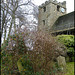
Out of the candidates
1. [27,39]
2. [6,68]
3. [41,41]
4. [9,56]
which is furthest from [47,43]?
[6,68]

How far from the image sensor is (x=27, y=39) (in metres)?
4.88

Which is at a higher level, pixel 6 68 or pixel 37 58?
pixel 37 58

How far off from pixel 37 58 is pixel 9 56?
167 cm

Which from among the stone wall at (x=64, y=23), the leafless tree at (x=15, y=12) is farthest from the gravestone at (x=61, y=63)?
the stone wall at (x=64, y=23)

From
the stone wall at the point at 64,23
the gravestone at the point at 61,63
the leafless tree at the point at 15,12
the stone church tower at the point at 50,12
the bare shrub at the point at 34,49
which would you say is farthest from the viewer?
the stone church tower at the point at 50,12

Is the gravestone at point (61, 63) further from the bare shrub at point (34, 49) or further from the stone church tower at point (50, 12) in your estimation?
the stone church tower at point (50, 12)

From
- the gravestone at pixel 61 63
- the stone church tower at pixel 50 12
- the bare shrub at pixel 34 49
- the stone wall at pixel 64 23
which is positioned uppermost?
the stone church tower at pixel 50 12

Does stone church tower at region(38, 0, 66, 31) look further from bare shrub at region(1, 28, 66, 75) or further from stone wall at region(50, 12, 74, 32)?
bare shrub at region(1, 28, 66, 75)

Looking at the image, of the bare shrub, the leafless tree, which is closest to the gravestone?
the bare shrub

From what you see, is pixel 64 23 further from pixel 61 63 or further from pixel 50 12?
pixel 61 63

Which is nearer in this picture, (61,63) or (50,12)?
(61,63)

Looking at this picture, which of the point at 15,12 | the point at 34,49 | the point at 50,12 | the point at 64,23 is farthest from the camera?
the point at 50,12

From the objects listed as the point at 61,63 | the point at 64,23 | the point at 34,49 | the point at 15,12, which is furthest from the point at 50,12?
the point at 34,49

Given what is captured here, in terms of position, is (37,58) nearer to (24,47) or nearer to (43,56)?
(43,56)
